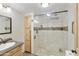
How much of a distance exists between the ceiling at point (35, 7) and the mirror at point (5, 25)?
0.65 feet

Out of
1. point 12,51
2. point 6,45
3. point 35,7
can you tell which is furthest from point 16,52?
point 35,7

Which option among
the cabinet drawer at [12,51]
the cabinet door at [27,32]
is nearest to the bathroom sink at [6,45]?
the cabinet drawer at [12,51]

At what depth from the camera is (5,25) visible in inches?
56.2

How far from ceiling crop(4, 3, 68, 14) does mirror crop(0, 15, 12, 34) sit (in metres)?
0.20

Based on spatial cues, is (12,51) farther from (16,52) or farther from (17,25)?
(17,25)

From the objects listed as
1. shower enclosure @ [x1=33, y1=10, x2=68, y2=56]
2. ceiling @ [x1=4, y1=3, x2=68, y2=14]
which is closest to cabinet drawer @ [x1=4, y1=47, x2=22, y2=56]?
shower enclosure @ [x1=33, y1=10, x2=68, y2=56]

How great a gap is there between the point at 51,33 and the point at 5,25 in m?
0.70

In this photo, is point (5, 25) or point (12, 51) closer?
point (12, 51)

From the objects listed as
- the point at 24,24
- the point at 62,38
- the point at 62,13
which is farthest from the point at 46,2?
the point at 62,38

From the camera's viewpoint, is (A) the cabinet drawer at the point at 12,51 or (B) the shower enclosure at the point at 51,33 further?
(B) the shower enclosure at the point at 51,33

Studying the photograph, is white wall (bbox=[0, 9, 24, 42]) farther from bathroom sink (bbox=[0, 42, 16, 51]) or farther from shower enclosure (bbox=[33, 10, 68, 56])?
shower enclosure (bbox=[33, 10, 68, 56])

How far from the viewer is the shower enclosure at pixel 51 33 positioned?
1443mm

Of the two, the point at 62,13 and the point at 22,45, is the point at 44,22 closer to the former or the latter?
the point at 62,13

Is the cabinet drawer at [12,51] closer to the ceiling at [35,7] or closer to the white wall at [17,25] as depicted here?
the white wall at [17,25]
